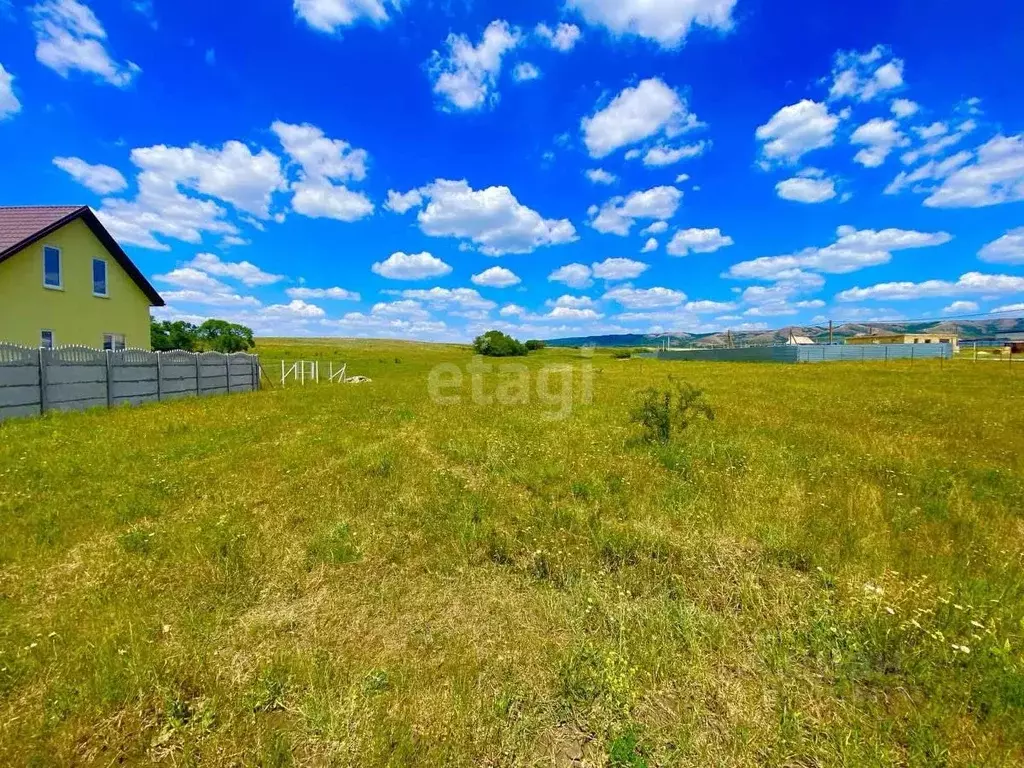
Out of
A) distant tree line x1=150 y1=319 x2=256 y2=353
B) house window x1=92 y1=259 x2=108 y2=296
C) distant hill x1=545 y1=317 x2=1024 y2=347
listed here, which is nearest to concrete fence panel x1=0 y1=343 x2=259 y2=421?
house window x1=92 y1=259 x2=108 y2=296

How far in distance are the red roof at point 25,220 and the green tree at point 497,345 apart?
63661 millimetres

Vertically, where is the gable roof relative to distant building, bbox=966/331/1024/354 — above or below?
above

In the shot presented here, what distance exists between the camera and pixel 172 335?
37.5 metres

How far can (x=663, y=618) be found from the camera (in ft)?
13.0

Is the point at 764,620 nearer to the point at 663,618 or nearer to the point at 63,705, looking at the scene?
the point at 663,618

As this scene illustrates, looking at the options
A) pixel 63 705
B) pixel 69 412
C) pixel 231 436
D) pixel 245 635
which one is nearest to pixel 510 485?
pixel 245 635

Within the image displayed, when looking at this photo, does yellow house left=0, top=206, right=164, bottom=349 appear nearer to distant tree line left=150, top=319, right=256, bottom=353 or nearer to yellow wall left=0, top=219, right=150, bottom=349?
yellow wall left=0, top=219, right=150, bottom=349

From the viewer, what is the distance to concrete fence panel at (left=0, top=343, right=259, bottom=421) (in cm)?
1236

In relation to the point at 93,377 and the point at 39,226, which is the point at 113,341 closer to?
the point at 39,226

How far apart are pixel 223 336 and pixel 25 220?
2230 cm

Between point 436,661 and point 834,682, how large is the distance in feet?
9.88

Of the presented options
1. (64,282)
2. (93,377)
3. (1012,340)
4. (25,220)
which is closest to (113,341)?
(64,282)

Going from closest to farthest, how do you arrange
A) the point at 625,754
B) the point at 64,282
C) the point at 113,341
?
the point at 625,754
the point at 64,282
the point at 113,341

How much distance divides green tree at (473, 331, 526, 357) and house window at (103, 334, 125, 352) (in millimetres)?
60400
